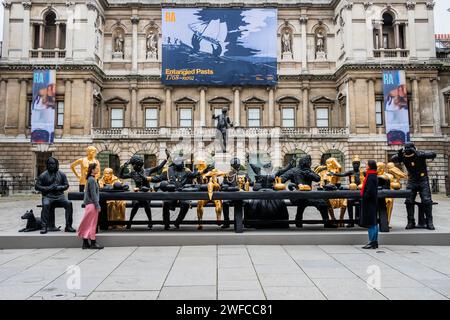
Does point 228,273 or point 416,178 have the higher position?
point 416,178

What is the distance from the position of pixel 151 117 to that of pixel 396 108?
20.8m

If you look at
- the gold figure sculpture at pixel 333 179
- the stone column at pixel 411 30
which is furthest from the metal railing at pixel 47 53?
the stone column at pixel 411 30

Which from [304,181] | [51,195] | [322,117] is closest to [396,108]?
[322,117]

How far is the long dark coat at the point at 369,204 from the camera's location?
685 centimetres

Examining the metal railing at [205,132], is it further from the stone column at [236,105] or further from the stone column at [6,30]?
the stone column at [6,30]

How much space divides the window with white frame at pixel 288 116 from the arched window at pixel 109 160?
49.7 ft

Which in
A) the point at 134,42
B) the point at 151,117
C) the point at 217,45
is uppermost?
the point at 134,42

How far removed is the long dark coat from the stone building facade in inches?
920

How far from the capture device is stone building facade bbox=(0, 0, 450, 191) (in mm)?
30703

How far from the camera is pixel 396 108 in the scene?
97.0 feet

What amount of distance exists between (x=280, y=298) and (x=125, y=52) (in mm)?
34040

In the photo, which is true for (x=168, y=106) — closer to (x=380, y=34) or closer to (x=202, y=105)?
(x=202, y=105)
